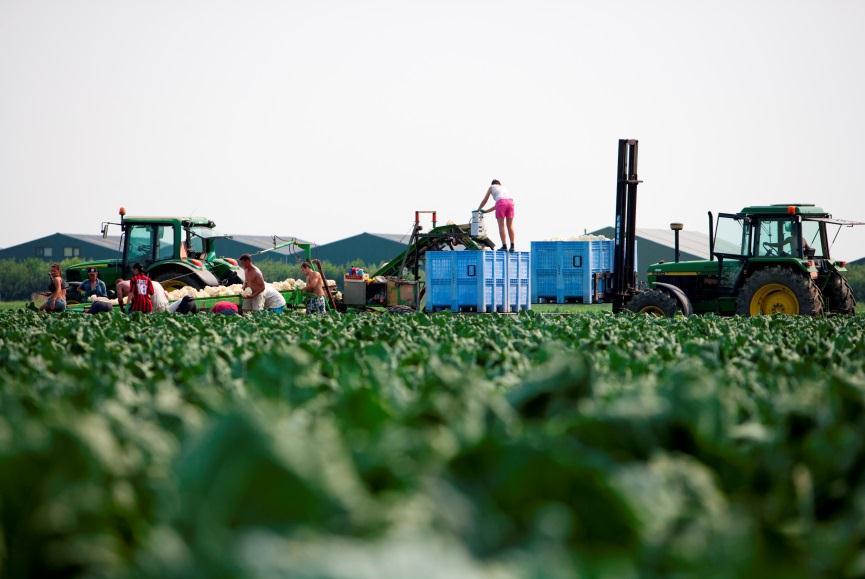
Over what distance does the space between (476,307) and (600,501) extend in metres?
22.2

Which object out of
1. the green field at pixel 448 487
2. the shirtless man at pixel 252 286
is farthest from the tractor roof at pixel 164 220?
the green field at pixel 448 487

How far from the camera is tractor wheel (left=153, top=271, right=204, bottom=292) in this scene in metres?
24.8

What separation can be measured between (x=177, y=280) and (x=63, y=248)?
2202 inches

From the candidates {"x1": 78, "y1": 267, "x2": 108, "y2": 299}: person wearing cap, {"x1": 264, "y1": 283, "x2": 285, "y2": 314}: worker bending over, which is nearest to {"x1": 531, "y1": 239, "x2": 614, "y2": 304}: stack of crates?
{"x1": 264, "y1": 283, "x2": 285, "y2": 314}: worker bending over

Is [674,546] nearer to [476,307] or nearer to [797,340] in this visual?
[797,340]

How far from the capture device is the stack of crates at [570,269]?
2219 centimetres

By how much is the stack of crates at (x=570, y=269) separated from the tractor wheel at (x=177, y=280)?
7.91 metres

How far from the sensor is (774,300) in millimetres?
19656

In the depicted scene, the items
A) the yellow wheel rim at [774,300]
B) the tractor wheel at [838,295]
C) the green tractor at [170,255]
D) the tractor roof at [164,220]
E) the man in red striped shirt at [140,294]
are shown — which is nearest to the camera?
the man in red striped shirt at [140,294]

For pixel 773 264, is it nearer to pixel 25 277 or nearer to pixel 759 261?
pixel 759 261

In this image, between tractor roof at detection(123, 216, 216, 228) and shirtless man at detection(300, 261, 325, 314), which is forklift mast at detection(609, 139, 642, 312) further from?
tractor roof at detection(123, 216, 216, 228)

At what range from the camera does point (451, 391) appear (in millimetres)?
2943

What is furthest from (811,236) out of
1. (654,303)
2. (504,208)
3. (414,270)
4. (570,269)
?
(414,270)

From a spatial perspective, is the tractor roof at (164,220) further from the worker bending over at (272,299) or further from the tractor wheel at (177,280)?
the worker bending over at (272,299)
